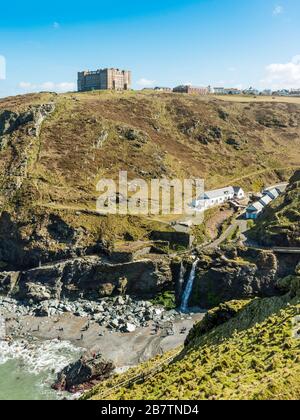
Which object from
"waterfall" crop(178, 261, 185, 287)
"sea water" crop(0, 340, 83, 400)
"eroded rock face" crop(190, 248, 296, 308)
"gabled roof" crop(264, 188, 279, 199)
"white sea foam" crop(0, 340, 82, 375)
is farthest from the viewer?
"gabled roof" crop(264, 188, 279, 199)

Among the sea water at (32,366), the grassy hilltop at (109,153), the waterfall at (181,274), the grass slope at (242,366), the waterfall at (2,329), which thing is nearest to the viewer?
the grass slope at (242,366)

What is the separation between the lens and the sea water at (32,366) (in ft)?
172

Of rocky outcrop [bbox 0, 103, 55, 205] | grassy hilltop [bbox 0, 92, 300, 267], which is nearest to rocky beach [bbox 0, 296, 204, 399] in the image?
grassy hilltop [bbox 0, 92, 300, 267]

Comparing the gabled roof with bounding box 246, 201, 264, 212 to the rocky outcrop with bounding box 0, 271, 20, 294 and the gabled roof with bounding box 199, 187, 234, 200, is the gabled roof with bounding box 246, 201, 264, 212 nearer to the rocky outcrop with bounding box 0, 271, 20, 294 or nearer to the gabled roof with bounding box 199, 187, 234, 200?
the gabled roof with bounding box 199, 187, 234, 200

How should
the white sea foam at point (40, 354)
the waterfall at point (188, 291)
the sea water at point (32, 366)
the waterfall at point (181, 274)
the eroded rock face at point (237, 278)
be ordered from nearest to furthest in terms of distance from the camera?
1. the sea water at point (32, 366)
2. the white sea foam at point (40, 354)
3. the eroded rock face at point (237, 278)
4. the waterfall at point (188, 291)
5. the waterfall at point (181, 274)

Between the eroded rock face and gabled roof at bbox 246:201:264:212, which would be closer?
the eroded rock face

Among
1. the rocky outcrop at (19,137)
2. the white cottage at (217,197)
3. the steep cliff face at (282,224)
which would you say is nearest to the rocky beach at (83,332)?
the steep cliff face at (282,224)

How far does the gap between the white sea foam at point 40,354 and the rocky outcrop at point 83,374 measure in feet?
10.9

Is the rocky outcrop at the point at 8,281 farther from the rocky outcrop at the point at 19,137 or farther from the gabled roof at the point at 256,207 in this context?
the gabled roof at the point at 256,207

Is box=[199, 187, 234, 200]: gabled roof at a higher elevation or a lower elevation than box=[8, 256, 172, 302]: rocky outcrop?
higher

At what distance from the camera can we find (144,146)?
129500 millimetres

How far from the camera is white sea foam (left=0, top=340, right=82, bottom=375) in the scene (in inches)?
2293

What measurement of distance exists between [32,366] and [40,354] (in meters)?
3.53

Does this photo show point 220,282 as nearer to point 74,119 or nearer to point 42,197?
point 42,197
